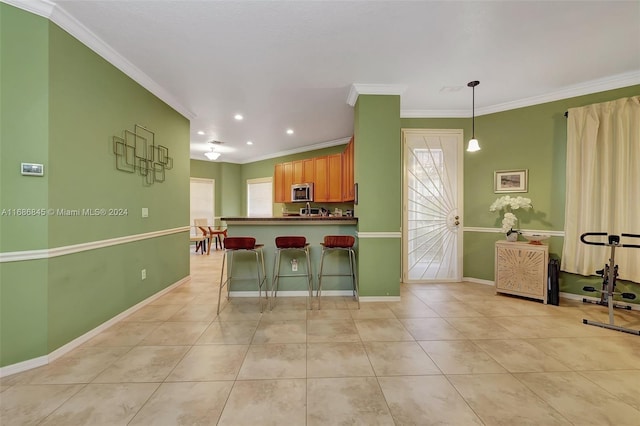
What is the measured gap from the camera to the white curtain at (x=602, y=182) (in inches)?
115

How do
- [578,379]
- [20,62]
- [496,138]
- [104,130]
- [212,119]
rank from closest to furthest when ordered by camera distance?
[578,379] < [20,62] < [104,130] < [496,138] < [212,119]

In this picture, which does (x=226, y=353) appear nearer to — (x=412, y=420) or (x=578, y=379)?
(x=412, y=420)

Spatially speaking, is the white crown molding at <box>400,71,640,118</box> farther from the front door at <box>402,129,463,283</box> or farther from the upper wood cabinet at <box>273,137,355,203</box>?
the upper wood cabinet at <box>273,137,355,203</box>

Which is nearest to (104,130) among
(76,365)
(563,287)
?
(76,365)

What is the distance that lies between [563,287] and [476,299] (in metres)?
1.23

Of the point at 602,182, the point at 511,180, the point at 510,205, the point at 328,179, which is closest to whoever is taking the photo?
the point at 602,182

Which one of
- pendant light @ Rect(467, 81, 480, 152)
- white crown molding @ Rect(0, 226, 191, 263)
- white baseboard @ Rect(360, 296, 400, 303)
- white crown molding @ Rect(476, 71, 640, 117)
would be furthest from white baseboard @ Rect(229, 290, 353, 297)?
white crown molding @ Rect(476, 71, 640, 117)

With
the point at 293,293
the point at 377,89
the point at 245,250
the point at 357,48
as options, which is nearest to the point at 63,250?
Result: the point at 245,250

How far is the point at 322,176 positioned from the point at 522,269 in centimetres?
384

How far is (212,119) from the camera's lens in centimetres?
448

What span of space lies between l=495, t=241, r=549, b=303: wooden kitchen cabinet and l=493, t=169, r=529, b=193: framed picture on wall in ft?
2.92

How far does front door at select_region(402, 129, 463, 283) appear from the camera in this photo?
4156mm

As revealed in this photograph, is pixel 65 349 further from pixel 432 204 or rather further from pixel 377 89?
pixel 432 204

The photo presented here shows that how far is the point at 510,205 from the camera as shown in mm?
3656
